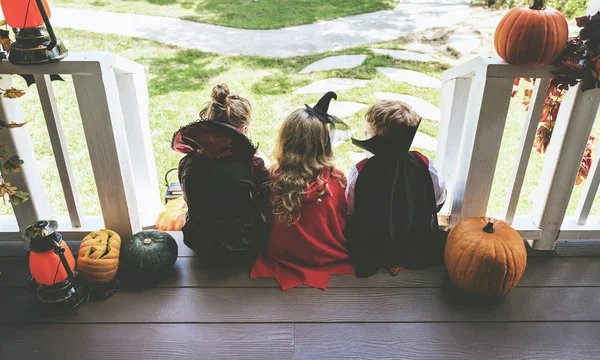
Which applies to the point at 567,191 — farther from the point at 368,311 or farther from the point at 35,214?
the point at 35,214

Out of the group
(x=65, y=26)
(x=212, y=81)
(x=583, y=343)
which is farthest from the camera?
(x=65, y=26)

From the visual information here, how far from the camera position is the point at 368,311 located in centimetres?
195

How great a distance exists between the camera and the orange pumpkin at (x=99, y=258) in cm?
202

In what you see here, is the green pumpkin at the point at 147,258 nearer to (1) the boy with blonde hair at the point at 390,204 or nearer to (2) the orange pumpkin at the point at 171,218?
(2) the orange pumpkin at the point at 171,218

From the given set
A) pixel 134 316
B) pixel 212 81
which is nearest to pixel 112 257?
pixel 134 316

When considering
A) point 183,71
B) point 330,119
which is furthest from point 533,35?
point 183,71

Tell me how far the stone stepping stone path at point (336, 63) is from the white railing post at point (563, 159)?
105 inches

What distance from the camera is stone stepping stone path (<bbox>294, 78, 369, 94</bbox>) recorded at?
4215mm

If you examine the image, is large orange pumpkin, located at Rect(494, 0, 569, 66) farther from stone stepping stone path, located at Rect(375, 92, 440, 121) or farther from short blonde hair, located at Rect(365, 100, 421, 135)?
stone stepping stone path, located at Rect(375, 92, 440, 121)

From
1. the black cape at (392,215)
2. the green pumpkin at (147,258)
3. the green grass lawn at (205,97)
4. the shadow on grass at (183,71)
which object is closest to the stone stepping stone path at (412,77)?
the green grass lawn at (205,97)

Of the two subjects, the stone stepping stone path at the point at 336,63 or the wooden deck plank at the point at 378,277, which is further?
the stone stepping stone path at the point at 336,63

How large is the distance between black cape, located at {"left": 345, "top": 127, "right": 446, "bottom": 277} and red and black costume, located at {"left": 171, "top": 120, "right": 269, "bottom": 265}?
42 cm

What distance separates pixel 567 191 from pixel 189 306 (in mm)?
1666

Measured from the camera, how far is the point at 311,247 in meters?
2.13
